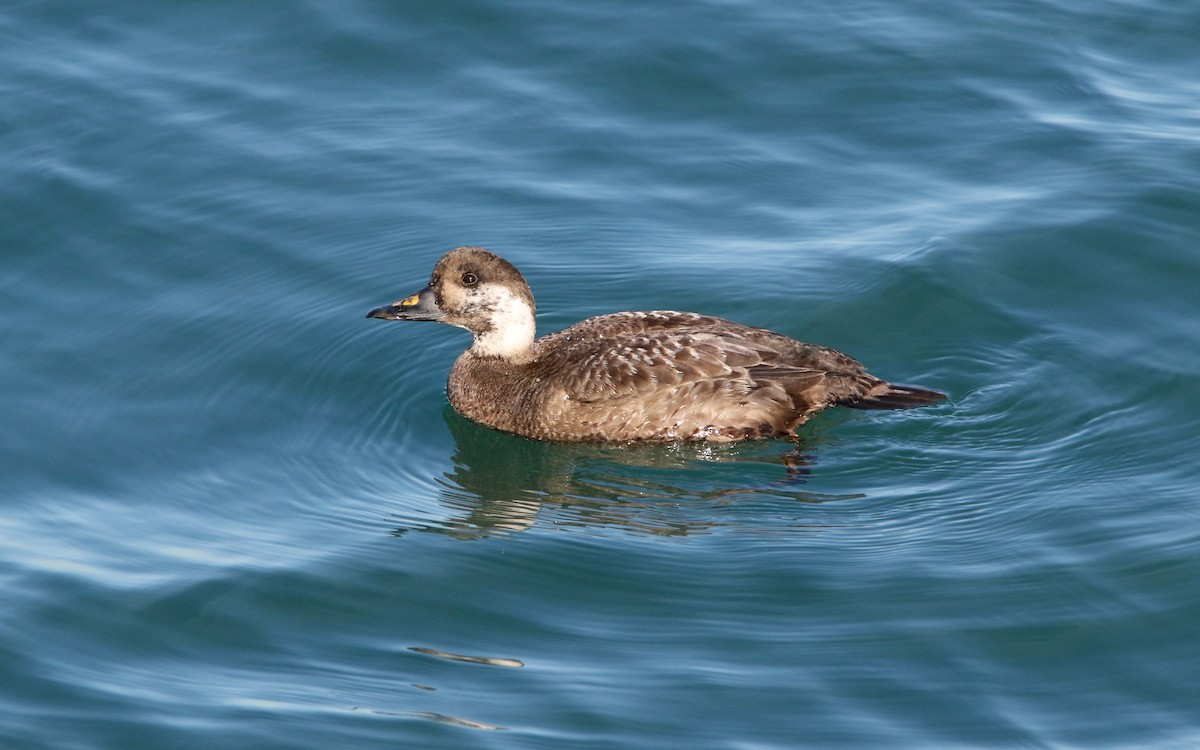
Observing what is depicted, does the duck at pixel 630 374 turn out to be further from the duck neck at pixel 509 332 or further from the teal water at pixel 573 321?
the teal water at pixel 573 321

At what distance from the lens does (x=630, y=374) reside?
448 inches

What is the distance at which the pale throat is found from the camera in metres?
11.9

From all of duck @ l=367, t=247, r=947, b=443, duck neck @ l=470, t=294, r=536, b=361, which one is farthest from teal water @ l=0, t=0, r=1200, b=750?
duck neck @ l=470, t=294, r=536, b=361

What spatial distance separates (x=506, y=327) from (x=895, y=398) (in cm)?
272

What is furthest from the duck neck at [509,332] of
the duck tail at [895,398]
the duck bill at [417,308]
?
the duck tail at [895,398]

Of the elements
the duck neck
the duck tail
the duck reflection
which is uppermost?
the duck neck

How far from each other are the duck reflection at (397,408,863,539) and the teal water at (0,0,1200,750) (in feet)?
0.12

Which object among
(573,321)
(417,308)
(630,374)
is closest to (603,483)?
(630,374)

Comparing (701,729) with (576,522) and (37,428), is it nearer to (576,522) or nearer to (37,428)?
(576,522)

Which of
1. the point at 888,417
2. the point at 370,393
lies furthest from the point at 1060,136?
the point at 370,393

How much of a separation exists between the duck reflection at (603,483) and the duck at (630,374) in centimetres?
13

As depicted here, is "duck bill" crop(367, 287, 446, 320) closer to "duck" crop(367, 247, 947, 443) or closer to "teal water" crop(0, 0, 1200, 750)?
"duck" crop(367, 247, 947, 443)

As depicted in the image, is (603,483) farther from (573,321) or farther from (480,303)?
(573,321)

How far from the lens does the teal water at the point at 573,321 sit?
346 inches
